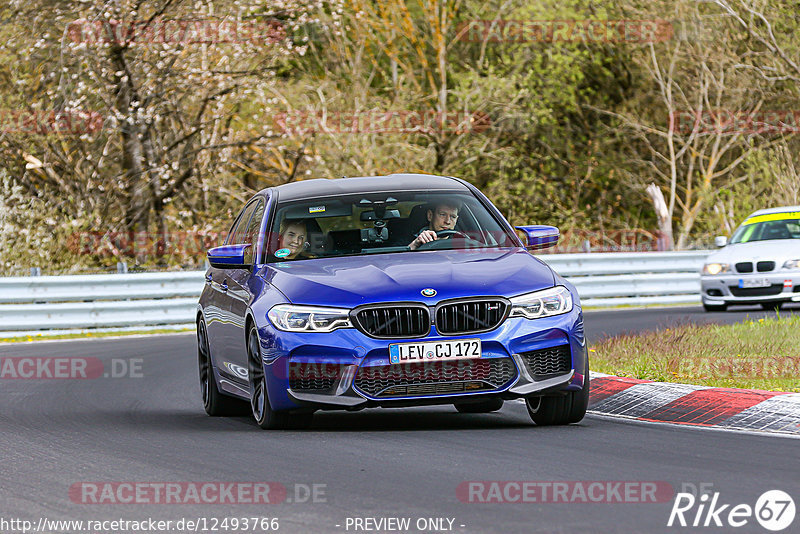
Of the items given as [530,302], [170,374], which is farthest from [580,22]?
[530,302]

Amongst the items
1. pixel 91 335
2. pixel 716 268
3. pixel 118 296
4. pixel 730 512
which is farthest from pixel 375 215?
pixel 716 268

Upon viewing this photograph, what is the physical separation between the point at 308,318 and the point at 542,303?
141 cm

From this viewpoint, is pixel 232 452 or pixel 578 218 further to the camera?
pixel 578 218

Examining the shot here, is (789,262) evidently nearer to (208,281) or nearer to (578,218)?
(208,281)

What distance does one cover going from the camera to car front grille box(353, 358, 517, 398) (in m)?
8.80

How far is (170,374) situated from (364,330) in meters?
6.58

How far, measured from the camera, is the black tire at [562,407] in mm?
9289

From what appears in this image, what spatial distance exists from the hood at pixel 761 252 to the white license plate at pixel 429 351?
14.3m

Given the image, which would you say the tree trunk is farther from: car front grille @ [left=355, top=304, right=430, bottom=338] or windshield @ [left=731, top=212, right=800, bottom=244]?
car front grille @ [left=355, top=304, right=430, bottom=338]

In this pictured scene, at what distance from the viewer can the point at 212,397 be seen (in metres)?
11.1

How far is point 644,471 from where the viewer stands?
285 inches

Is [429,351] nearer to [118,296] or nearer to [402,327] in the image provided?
[402,327]

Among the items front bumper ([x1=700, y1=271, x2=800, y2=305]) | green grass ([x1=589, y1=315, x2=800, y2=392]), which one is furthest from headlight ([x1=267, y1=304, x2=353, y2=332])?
front bumper ([x1=700, y1=271, x2=800, y2=305])

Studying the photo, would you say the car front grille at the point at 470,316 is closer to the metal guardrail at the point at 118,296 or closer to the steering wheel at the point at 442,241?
the steering wheel at the point at 442,241
